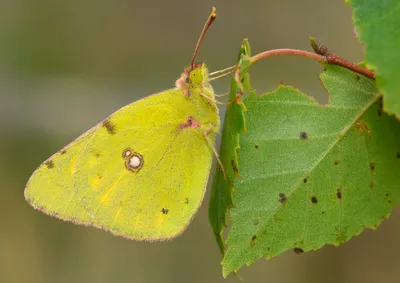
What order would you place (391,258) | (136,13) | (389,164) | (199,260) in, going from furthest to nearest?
(136,13), (199,260), (391,258), (389,164)

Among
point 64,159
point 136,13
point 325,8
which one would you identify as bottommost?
point 325,8

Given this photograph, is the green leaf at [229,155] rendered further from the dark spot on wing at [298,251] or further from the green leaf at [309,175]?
the dark spot on wing at [298,251]

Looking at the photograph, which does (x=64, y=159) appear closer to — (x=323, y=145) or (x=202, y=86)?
(x=202, y=86)

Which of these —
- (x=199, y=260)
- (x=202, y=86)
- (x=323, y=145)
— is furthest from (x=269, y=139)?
(x=199, y=260)

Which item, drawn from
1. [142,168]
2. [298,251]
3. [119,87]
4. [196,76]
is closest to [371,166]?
[298,251]

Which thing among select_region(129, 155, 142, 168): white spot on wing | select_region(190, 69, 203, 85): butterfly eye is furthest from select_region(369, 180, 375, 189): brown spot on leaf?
select_region(129, 155, 142, 168): white spot on wing

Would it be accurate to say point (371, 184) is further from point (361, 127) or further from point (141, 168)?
point (141, 168)

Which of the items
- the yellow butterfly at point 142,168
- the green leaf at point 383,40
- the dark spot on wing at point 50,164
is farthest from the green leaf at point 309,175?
the dark spot on wing at point 50,164
